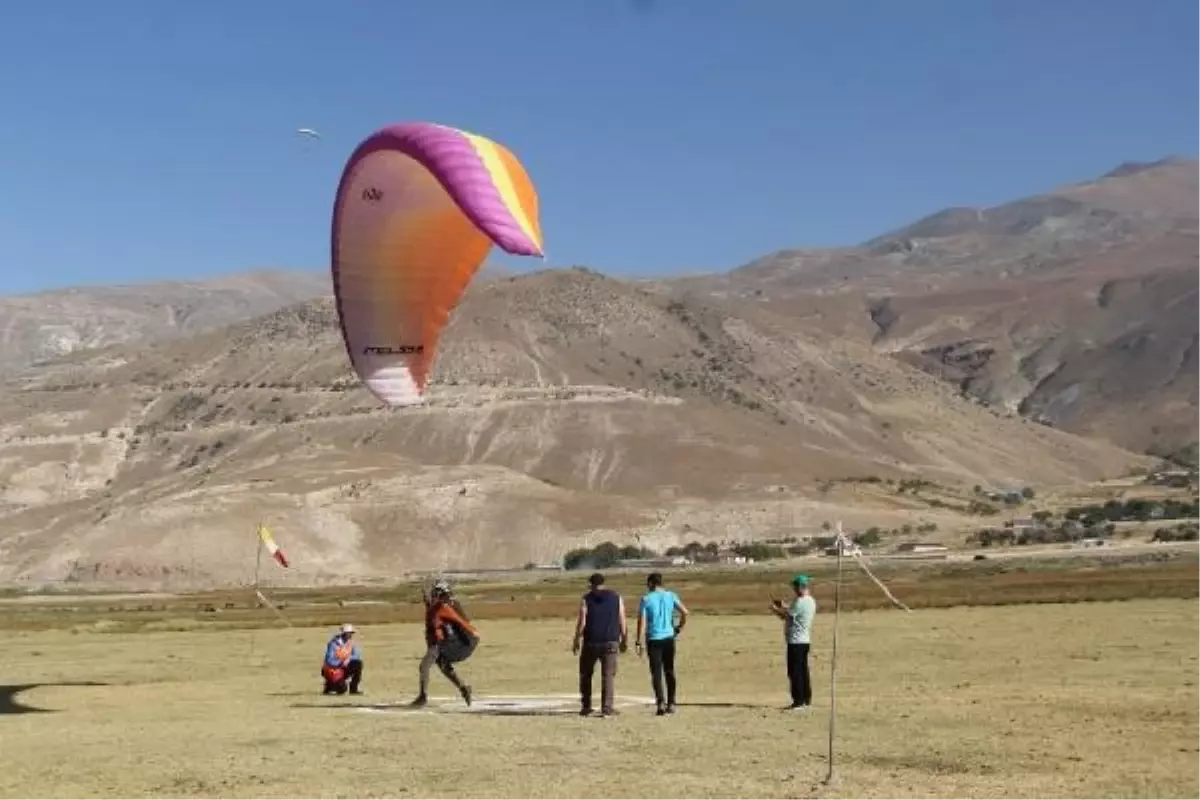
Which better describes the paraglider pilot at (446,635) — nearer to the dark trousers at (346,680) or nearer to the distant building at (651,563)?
the dark trousers at (346,680)

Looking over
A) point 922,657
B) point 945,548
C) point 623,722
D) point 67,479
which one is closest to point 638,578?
point 945,548

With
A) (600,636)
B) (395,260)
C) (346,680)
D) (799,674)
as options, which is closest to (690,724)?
(600,636)

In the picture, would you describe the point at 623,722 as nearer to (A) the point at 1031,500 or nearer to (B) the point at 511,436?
(B) the point at 511,436

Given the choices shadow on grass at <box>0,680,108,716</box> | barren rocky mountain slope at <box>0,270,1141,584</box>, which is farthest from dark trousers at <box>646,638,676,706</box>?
barren rocky mountain slope at <box>0,270,1141,584</box>

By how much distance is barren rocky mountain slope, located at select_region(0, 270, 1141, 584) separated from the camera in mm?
109688

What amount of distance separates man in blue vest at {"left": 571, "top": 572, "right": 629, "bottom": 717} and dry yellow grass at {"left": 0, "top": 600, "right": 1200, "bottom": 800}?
34 cm

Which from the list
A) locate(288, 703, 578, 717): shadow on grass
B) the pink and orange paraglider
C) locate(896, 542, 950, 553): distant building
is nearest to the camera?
locate(288, 703, 578, 717): shadow on grass

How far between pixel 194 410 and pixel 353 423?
24453 mm

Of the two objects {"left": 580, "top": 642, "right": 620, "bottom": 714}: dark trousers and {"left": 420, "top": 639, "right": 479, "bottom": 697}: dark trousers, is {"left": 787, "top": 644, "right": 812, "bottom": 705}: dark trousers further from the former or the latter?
{"left": 420, "top": 639, "right": 479, "bottom": 697}: dark trousers

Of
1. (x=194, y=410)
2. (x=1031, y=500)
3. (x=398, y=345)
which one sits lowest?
(x=398, y=345)

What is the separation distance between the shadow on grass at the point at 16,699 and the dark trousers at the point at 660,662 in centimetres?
925

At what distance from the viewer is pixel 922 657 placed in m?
26.5

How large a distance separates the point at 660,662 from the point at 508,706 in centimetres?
287

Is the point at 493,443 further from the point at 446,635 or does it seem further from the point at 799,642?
the point at 799,642
